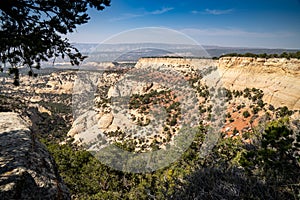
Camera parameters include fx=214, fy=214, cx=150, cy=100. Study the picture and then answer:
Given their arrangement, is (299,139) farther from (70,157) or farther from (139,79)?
(139,79)

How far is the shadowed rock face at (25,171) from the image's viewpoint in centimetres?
264

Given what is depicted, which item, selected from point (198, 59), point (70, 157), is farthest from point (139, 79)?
point (70, 157)

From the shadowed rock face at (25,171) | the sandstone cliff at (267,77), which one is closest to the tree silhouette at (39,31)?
the shadowed rock face at (25,171)

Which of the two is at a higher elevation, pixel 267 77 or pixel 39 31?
pixel 39 31

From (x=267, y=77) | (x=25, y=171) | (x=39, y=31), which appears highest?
(x=39, y=31)

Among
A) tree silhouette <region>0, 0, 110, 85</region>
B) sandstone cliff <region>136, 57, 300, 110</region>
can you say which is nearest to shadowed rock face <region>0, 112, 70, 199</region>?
tree silhouette <region>0, 0, 110, 85</region>

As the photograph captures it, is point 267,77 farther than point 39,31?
Yes

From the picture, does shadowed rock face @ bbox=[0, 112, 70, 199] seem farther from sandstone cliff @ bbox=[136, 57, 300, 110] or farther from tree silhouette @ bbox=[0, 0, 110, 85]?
sandstone cliff @ bbox=[136, 57, 300, 110]

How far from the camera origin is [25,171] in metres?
2.94

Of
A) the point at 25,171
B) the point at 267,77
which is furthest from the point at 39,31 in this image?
the point at 267,77

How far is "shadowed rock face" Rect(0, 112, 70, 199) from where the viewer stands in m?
2.64

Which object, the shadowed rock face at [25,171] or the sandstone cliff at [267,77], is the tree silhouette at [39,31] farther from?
the sandstone cliff at [267,77]

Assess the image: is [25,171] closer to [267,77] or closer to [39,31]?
[39,31]

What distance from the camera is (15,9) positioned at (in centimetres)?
373
